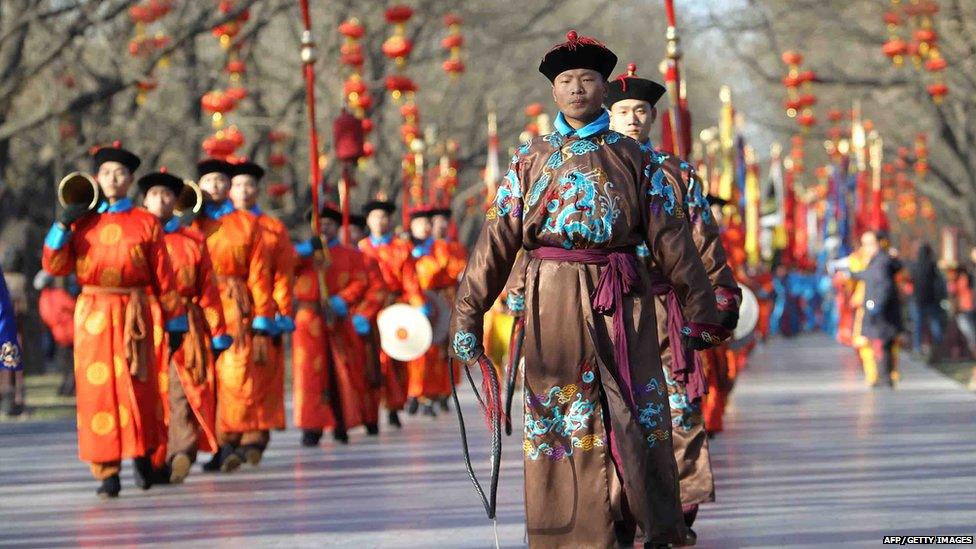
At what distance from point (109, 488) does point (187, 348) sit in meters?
1.25

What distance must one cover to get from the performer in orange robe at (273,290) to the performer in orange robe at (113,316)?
5.55 feet

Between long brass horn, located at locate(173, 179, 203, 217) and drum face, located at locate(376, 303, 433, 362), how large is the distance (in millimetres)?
3550

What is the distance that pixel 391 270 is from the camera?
1769 cm

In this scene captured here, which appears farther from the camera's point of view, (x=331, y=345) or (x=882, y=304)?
(x=882, y=304)

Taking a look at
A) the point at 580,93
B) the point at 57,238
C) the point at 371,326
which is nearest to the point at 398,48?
the point at 371,326

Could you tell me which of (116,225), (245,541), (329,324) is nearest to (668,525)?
(245,541)

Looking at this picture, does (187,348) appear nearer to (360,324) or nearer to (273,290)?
(273,290)

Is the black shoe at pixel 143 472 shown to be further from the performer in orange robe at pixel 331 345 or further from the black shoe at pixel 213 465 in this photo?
the performer in orange robe at pixel 331 345

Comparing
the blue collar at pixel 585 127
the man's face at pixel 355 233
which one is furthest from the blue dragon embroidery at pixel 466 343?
the man's face at pixel 355 233

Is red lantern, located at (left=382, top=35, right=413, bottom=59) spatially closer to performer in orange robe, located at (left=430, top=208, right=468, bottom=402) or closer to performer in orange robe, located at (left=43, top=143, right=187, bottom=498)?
performer in orange robe, located at (left=430, top=208, right=468, bottom=402)

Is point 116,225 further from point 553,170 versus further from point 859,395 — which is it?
point 859,395

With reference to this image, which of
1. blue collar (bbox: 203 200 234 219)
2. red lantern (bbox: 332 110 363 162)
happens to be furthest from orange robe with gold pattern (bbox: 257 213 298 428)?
red lantern (bbox: 332 110 363 162)

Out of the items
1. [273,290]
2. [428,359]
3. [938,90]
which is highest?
[938,90]

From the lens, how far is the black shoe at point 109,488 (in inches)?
442
